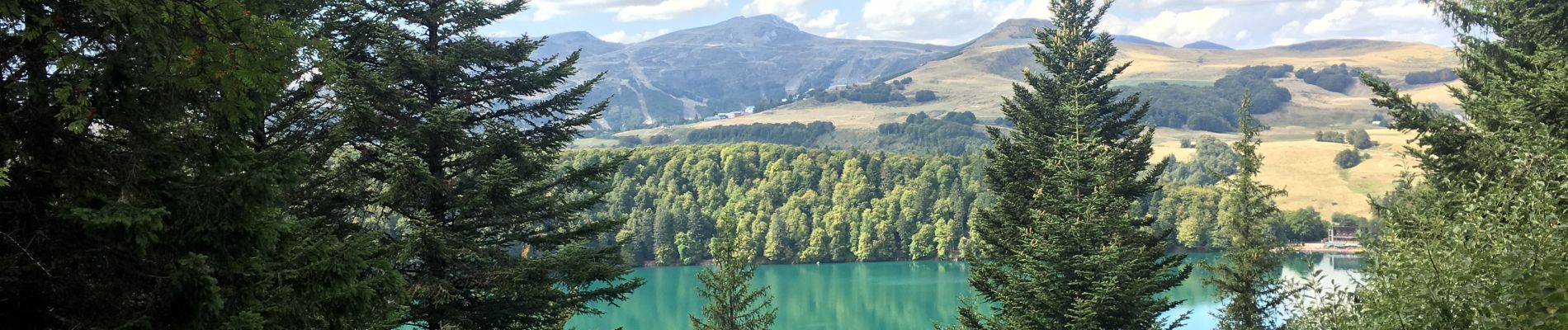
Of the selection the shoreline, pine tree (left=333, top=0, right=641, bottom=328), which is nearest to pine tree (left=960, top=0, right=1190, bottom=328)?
pine tree (left=333, top=0, right=641, bottom=328)

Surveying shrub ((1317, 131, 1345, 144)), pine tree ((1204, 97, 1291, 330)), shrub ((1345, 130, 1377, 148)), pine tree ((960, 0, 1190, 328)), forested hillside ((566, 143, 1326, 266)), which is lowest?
shrub ((1317, 131, 1345, 144))

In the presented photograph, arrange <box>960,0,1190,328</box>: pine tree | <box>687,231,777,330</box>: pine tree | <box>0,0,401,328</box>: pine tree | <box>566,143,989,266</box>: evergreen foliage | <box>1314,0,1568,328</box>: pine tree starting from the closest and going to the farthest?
<box>0,0,401,328</box>: pine tree < <box>1314,0,1568,328</box>: pine tree < <box>960,0,1190,328</box>: pine tree < <box>687,231,777,330</box>: pine tree < <box>566,143,989,266</box>: evergreen foliage

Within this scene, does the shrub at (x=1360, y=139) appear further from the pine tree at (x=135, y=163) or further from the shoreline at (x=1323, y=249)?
the pine tree at (x=135, y=163)

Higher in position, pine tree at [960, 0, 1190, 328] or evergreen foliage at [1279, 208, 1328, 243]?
pine tree at [960, 0, 1190, 328]

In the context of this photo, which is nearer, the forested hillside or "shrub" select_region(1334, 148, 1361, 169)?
the forested hillside

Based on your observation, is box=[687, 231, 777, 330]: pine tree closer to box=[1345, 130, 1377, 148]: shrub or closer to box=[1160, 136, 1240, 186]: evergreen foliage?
box=[1160, 136, 1240, 186]: evergreen foliage

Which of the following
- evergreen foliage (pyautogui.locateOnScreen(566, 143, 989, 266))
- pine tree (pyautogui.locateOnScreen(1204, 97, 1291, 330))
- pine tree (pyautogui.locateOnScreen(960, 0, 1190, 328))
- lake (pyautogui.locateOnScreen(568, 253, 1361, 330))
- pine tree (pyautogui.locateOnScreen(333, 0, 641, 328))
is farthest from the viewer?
evergreen foliage (pyautogui.locateOnScreen(566, 143, 989, 266))

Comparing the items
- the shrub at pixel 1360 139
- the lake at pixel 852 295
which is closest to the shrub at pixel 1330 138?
the shrub at pixel 1360 139

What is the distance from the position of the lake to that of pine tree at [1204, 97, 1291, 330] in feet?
58.5

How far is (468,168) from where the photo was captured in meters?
13.0

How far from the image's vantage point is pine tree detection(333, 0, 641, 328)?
1170cm

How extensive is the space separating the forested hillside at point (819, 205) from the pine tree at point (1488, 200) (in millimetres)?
68027

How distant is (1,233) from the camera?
514 centimetres

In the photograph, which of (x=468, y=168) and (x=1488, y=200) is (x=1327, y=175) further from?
(x=468, y=168)
